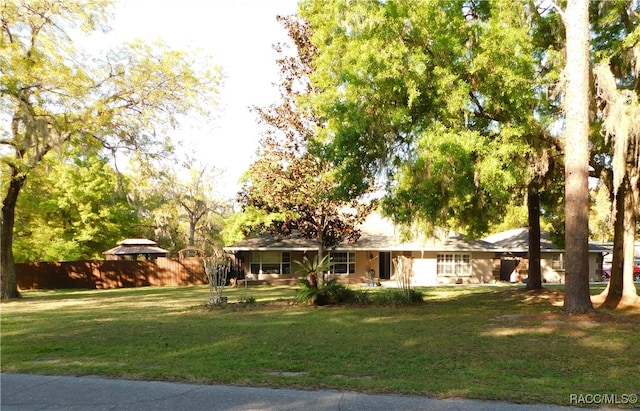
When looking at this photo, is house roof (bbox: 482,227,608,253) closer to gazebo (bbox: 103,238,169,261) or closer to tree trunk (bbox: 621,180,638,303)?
tree trunk (bbox: 621,180,638,303)

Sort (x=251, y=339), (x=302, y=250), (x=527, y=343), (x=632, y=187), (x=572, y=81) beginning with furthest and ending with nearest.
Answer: (x=302, y=250), (x=632, y=187), (x=572, y=81), (x=251, y=339), (x=527, y=343)

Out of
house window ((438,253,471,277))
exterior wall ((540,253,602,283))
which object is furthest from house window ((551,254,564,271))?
house window ((438,253,471,277))

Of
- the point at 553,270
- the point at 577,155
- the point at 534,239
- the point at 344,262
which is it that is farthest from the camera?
the point at 553,270

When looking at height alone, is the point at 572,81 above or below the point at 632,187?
above

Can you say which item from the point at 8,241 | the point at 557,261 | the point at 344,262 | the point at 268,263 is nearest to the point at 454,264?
the point at 344,262

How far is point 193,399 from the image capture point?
17.7 feet

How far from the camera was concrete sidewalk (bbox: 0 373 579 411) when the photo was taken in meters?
5.09

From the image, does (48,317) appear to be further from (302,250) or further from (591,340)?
(302,250)

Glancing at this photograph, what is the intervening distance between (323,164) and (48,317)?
11177mm

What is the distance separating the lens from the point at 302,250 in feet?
97.6

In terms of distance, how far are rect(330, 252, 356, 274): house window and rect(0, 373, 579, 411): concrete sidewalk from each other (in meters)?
25.3

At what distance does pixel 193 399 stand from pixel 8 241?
20.5 metres

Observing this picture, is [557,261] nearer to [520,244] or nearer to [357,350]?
[520,244]

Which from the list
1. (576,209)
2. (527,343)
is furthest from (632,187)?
(527,343)
